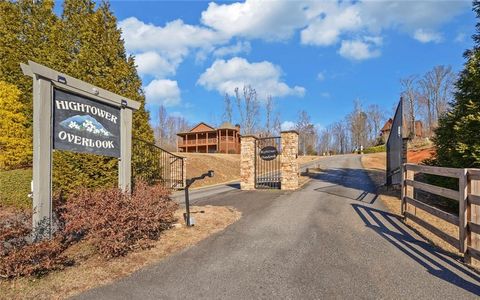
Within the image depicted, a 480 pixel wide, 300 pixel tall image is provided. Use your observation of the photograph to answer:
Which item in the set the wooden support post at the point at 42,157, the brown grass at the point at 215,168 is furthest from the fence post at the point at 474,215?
the brown grass at the point at 215,168

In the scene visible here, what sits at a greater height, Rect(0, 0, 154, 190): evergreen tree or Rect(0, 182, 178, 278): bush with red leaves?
Rect(0, 0, 154, 190): evergreen tree

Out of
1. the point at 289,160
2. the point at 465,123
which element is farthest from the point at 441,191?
the point at 289,160

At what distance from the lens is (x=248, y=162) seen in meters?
13.0

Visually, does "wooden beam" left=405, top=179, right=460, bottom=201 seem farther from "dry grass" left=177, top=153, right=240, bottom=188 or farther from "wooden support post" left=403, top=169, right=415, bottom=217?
"dry grass" left=177, top=153, right=240, bottom=188

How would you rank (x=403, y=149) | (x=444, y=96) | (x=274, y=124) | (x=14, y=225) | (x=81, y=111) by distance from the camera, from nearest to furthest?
(x=14, y=225) → (x=81, y=111) → (x=403, y=149) → (x=444, y=96) → (x=274, y=124)

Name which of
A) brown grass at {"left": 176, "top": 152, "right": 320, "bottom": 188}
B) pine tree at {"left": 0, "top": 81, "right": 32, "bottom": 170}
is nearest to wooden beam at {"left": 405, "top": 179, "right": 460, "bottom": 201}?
pine tree at {"left": 0, "top": 81, "right": 32, "bottom": 170}

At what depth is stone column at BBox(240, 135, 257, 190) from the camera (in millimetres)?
12914

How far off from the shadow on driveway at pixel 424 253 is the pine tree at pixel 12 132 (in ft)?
39.9

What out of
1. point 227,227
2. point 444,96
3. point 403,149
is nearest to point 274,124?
point 444,96

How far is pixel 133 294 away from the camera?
3721 millimetres

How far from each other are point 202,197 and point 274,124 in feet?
163

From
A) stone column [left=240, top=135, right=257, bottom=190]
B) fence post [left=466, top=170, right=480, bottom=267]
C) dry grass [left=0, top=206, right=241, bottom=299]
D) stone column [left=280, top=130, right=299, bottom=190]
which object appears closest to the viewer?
dry grass [left=0, top=206, right=241, bottom=299]

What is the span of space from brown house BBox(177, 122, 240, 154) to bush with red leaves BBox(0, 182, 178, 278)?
36.8 metres

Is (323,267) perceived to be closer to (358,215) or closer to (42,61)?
(358,215)
